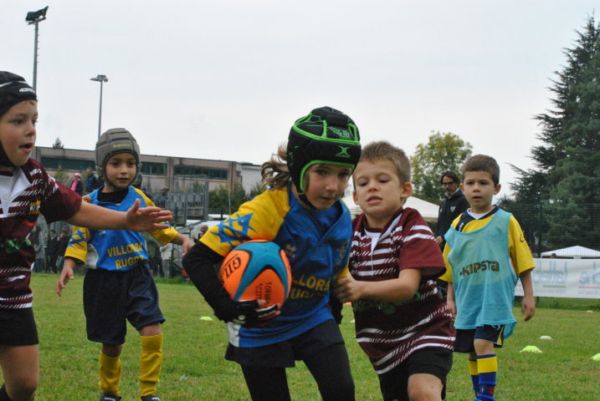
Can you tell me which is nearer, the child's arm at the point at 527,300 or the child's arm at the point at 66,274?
the child's arm at the point at 66,274

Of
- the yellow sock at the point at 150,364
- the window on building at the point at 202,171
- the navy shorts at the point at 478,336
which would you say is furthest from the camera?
the window on building at the point at 202,171

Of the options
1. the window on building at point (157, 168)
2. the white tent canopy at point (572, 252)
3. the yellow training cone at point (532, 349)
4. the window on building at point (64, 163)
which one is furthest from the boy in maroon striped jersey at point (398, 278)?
the window on building at point (157, 168)

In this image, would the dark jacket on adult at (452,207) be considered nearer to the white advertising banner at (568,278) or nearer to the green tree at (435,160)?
the white advertising banner at (568,278)

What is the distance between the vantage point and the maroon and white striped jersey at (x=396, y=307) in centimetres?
457

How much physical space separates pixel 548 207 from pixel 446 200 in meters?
12.7

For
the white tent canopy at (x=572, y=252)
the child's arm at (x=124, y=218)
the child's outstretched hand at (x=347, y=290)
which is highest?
the child's arm at (x=124, y=218)

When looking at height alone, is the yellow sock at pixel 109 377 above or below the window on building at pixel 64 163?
below

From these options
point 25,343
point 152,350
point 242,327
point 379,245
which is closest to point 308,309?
point 242,327

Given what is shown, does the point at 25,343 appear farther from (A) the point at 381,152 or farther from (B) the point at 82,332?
(B) the point at 82,332

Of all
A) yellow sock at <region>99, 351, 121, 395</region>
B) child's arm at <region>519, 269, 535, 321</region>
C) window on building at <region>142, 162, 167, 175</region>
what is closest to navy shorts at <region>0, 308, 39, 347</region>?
yellow sock at <region>99, 351, 121, 395</region>

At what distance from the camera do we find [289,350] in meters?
4.14

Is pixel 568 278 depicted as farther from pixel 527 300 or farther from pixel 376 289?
pixel 376 289

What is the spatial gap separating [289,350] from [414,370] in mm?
784

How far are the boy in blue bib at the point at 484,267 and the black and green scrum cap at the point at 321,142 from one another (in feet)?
10.5
